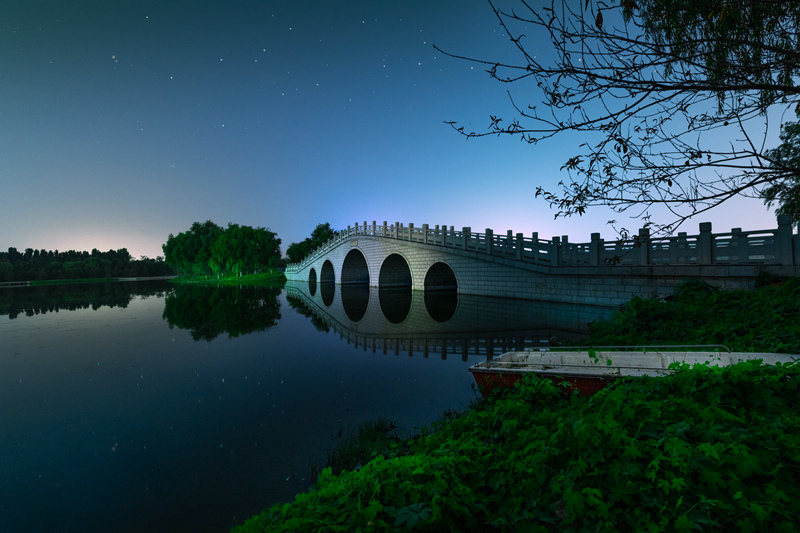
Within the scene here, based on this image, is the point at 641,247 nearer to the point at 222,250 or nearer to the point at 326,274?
the point at 326,274

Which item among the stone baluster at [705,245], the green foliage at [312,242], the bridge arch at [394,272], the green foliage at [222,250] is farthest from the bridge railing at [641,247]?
the green foliage at [312,242]

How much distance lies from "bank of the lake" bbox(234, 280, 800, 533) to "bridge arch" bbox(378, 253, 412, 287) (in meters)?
27.0

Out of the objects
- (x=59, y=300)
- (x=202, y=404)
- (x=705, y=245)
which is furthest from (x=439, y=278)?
(x=59, y=300)

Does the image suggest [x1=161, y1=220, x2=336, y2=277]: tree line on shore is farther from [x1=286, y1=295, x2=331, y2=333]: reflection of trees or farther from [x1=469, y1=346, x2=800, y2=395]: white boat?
[x1=469, y1=346, x2=800, y2=395]: white boat

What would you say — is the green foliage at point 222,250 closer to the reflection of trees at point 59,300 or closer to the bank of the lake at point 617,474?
the reflection of trees at point 59,300

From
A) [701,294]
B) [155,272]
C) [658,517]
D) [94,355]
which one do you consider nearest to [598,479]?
[658,517]

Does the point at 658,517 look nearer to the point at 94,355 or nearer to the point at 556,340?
the point at 556,340

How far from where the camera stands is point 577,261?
53.8ft

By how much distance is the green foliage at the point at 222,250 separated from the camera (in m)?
53.6

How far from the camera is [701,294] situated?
10961 mm

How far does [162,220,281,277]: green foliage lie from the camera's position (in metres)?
53.6

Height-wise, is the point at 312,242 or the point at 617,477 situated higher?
the point at 312,242

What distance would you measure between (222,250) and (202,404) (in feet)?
168

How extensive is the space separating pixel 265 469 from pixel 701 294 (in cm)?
1217
